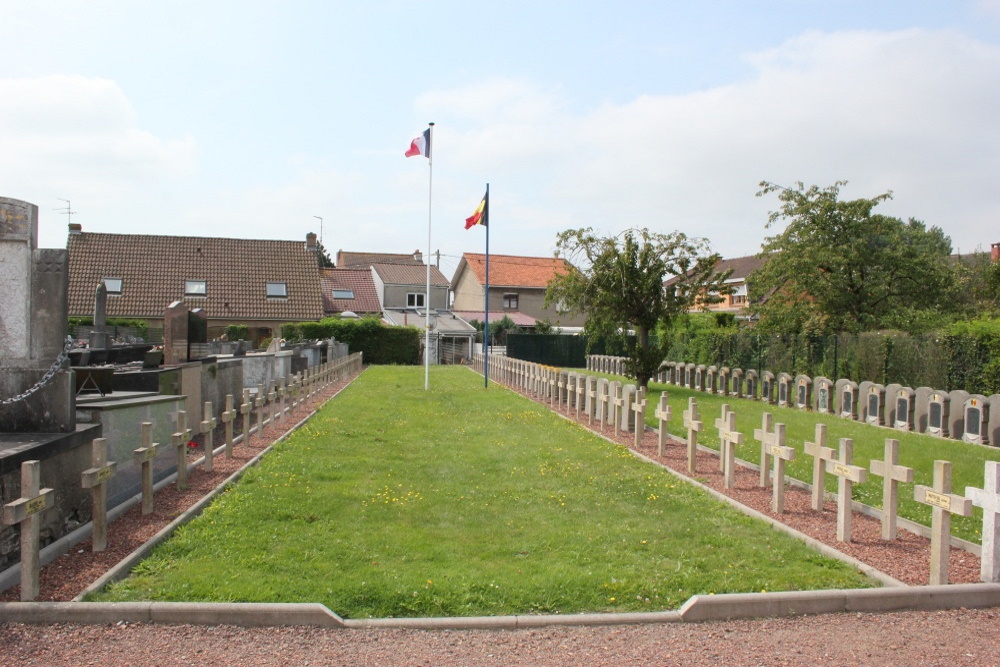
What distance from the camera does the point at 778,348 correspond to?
25.5 meters

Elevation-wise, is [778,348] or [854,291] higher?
[854,291]

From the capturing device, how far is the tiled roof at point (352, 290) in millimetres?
53812

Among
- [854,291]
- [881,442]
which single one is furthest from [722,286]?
[881,442]

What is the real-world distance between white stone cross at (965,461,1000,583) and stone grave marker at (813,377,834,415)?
13911 millimetres

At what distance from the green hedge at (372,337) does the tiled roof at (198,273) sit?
2.92 meters

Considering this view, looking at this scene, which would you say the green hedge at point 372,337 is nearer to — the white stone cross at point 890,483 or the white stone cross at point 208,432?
the white stone cross at point 208,432

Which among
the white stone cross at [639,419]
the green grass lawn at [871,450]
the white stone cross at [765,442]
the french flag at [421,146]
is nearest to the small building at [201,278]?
the french flag at [421,146]

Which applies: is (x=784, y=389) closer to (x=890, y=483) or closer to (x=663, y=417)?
(x=663, y=417)

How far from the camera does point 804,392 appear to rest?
20234 millimetres

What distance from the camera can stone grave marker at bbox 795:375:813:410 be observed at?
2014cm

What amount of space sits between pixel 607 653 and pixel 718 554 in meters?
1.99

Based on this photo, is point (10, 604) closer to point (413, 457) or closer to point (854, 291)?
point (413, 457)

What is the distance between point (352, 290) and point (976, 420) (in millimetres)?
45770

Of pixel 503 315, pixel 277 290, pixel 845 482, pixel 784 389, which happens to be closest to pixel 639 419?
pixel 845 482
